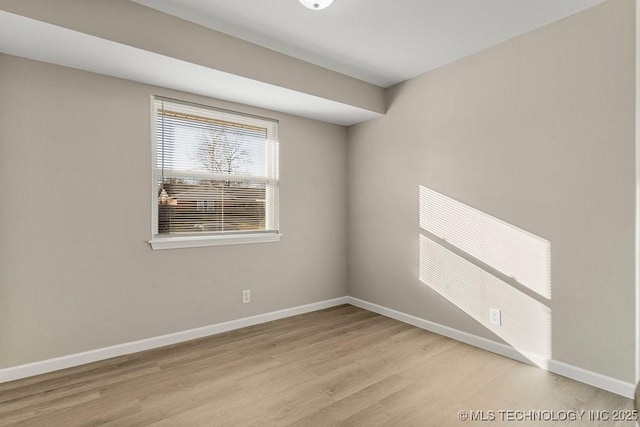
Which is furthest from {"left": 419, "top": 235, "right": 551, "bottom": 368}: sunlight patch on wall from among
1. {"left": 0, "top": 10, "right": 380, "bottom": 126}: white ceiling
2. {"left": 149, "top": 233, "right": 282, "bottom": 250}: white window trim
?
{"left": 0, "top": 10, "right": 380, "bottom": 126}: white ceiling

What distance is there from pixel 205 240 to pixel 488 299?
8.33 feet

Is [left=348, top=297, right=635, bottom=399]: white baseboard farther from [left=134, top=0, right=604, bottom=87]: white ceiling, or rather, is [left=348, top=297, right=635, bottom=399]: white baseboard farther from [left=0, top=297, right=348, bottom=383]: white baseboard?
A: [left=134, top=0, right=604, bottom=87]: white ceiling

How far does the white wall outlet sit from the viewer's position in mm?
2670

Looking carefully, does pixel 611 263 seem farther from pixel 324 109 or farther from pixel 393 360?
pixel 324 109

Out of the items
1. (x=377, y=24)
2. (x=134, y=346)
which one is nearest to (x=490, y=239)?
(x=377, y=24)

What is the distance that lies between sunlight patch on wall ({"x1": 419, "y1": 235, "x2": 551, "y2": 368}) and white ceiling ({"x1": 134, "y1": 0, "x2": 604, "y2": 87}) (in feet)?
5.77

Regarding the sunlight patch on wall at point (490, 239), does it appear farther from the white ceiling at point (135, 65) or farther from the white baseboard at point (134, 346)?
the white baseboard at point (134, 346)

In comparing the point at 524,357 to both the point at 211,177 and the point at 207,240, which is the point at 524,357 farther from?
the point at 211,177

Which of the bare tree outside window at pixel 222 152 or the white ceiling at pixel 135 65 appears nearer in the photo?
the white ceiling at pixel 135 65

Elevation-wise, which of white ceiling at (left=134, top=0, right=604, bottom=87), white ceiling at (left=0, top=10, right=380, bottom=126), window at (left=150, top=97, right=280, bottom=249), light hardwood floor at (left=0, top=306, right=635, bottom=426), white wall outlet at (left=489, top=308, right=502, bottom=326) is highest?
white ceiling at (left=134, top=0, right=604, bottom=87)

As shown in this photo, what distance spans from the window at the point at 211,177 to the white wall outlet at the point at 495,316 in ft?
7.09

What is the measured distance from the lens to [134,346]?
2701mm

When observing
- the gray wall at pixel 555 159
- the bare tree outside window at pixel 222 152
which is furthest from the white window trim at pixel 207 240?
the gray wall at pixel 555 159

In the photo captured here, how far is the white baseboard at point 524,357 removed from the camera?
2100 millimetres
